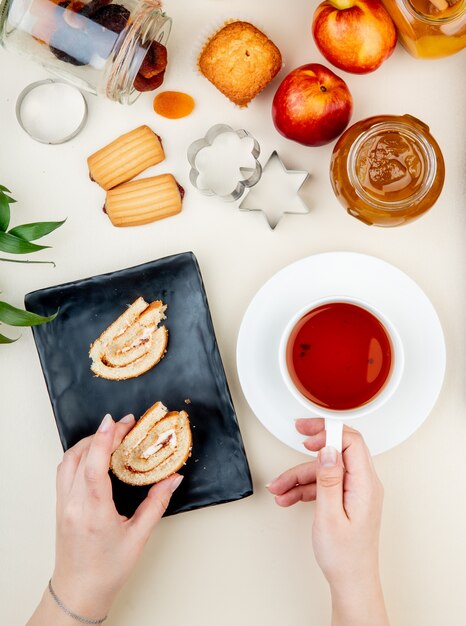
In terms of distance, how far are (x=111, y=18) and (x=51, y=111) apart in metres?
0.20

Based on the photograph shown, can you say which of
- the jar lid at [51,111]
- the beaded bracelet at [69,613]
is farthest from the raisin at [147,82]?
the beaded bracelet at [69,613]

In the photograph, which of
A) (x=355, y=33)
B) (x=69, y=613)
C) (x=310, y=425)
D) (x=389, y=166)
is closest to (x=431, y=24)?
(x=355, y=33)

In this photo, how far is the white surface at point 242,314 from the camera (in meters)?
1.01

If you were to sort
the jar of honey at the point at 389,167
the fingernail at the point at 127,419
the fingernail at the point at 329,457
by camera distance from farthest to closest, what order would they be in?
the fingernail at the point at 127,419 < the jar of honey at the point at 389,167 < the fingernail at the point at 329,457

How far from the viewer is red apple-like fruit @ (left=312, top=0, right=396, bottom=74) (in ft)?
3.00

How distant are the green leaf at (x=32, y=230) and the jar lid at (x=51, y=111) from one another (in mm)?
148

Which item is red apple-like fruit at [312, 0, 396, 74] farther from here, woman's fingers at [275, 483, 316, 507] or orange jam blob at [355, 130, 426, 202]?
woman's fingers at [275, 483, 316, 507]

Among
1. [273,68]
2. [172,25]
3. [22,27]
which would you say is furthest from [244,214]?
[22,27]

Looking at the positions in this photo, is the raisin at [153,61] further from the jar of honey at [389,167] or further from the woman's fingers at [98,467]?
the woman's fingers at [98,467]

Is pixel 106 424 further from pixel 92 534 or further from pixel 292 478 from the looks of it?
pixel 292 478

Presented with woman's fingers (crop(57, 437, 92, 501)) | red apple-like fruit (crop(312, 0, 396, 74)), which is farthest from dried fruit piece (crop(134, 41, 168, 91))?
woman's fingers (crop(57, 437, 92, 501))

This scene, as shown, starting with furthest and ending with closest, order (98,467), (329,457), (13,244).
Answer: (13,244) < (98,467) < (329,457)

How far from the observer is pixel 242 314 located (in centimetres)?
103

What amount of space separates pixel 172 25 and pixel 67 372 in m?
0.59
